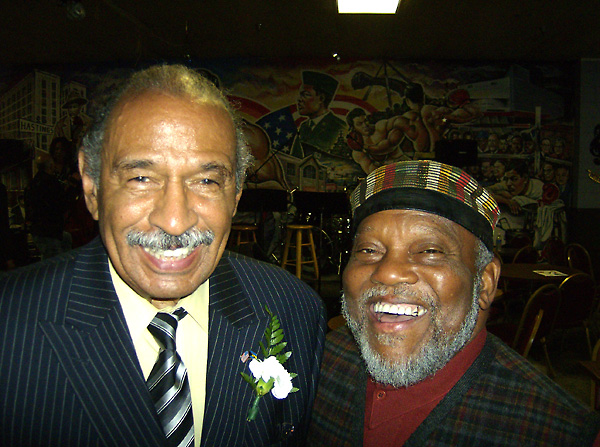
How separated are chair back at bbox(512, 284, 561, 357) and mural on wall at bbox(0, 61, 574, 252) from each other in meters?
5.94

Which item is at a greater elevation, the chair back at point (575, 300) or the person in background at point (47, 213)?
the person in background at point (47, 213)

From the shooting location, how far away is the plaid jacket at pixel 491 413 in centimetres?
112

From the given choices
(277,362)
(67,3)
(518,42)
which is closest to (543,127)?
(518,42)

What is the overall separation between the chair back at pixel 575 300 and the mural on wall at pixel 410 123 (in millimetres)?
5306

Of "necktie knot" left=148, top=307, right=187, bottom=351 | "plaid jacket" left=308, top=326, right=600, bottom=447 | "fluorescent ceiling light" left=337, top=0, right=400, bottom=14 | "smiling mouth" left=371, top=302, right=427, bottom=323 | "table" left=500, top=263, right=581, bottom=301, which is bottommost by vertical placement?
"table" left=500, top=263, right=581, bottom=301

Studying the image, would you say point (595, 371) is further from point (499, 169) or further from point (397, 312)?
point (499, 169)

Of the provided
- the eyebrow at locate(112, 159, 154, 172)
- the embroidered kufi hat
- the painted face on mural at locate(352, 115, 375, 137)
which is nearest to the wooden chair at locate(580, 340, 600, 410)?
the embroidered kufi hat

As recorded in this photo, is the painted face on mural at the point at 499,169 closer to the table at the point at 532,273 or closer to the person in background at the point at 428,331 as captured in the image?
the table at the point at 532,273

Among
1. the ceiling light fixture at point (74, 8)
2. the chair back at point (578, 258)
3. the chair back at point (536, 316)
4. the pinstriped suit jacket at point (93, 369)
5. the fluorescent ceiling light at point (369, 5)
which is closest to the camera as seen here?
the pinstriped suit jacket at point (93, 369)

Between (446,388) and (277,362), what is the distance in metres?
0.57

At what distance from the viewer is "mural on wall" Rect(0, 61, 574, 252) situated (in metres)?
9.37

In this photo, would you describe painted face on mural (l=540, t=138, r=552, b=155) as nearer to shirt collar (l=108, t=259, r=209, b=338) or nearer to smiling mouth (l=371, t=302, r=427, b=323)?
smiling mouth (l=371, t=302, r=427, b=323)

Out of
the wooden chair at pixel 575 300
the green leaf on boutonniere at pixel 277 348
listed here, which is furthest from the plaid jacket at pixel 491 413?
the wooden chair at pixel 575 300

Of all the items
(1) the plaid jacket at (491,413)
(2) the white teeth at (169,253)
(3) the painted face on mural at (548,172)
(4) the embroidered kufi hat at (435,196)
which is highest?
(3) the painted face on mural at (548,172)
